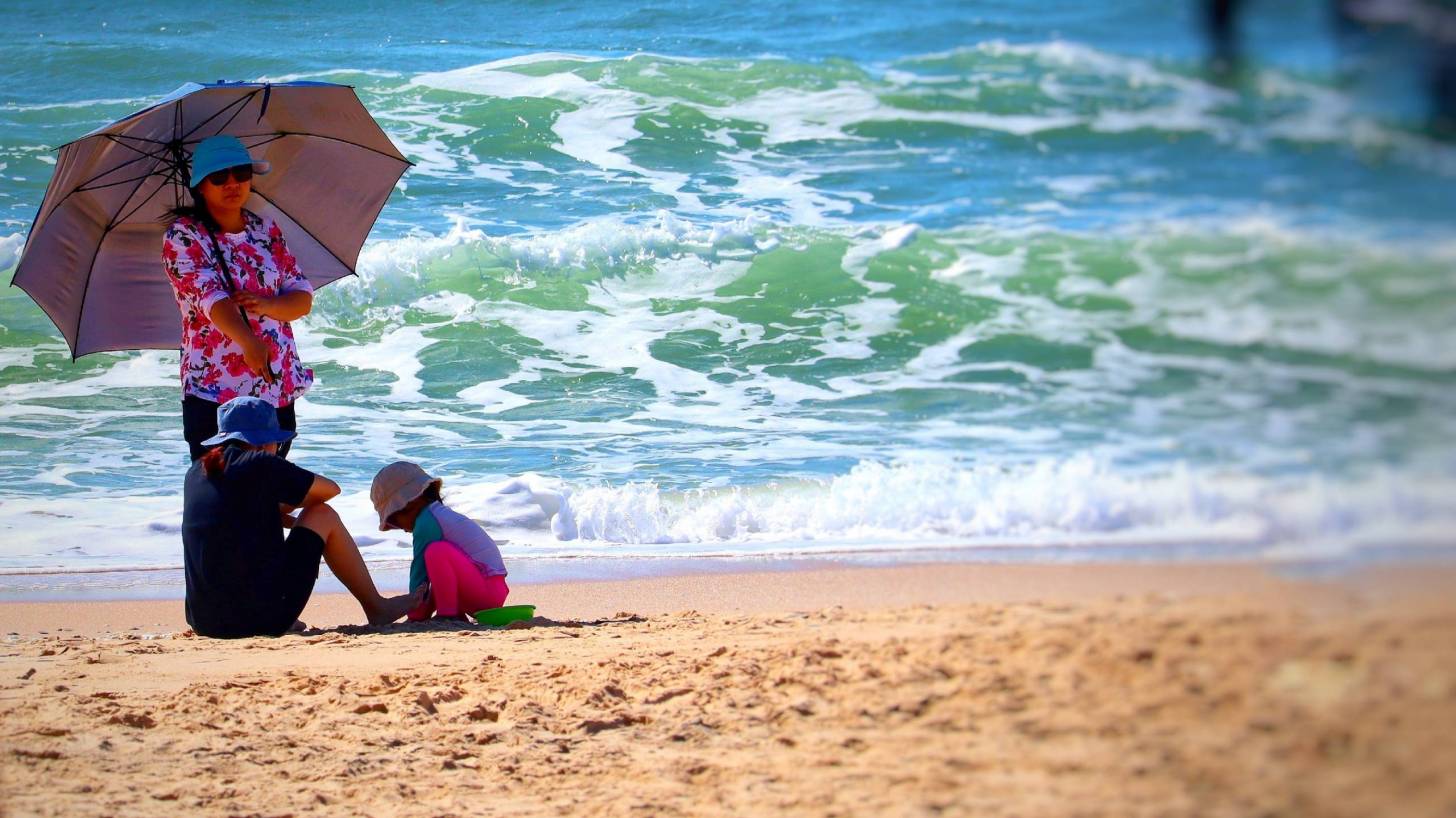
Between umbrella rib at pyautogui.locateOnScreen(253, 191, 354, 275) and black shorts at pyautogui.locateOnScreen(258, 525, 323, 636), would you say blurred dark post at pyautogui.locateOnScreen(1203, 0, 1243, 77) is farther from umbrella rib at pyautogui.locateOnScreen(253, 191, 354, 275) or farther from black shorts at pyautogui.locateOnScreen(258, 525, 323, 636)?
umbrella rib at pyautogui.locateOnScreen(253, 191, 354, 275)

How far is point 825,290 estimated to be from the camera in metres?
9.38

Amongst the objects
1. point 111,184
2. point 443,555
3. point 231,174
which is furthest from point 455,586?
point 111,184

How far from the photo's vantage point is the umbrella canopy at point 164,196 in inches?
192

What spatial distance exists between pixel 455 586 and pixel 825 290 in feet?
17.4

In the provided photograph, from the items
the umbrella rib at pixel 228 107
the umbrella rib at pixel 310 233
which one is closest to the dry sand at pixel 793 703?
the umbrella rib at pixel 310 233

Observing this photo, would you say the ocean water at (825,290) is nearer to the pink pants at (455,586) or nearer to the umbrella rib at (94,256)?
the pink pants at (455,586)

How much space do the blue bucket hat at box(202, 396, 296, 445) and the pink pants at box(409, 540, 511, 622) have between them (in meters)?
0.66

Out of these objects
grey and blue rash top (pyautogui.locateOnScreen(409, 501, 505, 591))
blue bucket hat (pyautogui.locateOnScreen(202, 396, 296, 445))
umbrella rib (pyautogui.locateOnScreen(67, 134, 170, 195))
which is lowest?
grey and blue rash top (pyautogui.locateOnScreen(409, 501, 505, 591))

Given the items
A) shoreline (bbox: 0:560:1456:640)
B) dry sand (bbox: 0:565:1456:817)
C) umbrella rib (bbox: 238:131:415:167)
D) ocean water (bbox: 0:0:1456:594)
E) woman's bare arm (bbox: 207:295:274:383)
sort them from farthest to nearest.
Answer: umbrella rib (bbox: 238:131:415:167)
woman's bare arm (bbox: 207:295:274:383)
shoreline (bbox: 0:560:1456:640)
ocean water (bbox: 0:0:1456:594)
dry sand (bbox: 0:565:1456:817)

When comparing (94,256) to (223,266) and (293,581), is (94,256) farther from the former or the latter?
(293,581)

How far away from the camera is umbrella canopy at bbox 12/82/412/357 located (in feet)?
16.0

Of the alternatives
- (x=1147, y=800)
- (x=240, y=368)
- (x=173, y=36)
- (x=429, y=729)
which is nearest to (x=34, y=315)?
(x=173, y=36)

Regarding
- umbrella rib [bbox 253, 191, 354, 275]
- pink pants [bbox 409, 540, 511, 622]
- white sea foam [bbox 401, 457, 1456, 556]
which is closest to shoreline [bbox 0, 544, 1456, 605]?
white sea foam [bbox 401, 457, 1456, 556]

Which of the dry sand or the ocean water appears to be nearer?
the dry sand
